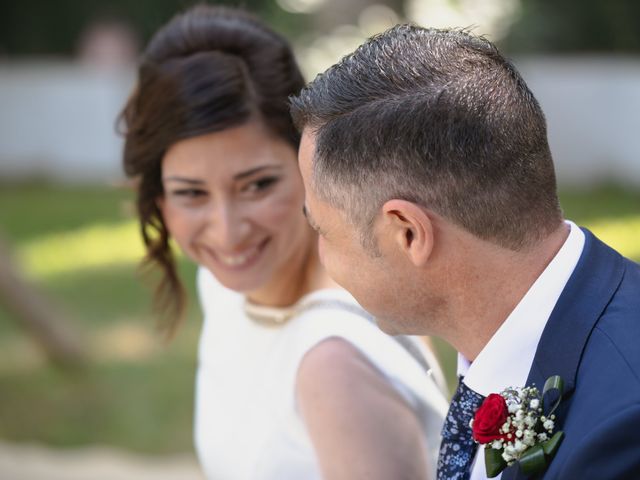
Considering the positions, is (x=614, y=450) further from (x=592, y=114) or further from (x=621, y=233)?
(x=592, y=114)

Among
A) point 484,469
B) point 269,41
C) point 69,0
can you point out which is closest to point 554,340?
point 484,469

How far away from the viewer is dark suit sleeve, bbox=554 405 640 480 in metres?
1.61

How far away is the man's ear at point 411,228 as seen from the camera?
1.83m

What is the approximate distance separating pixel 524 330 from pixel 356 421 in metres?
0.73

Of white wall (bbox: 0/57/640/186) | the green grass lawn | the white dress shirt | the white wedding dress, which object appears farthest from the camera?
white wall (bbox: 0/57/640/186)

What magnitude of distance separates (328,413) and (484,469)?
59cm

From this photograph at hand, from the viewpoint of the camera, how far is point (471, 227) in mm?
1839

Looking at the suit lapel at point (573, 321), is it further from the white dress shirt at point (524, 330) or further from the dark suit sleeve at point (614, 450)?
the dark suit sleeve at point (614, 450)

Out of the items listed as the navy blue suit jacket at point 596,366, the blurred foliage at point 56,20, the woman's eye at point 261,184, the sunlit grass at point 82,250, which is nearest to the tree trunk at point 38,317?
the sunlit grass at point 82,250

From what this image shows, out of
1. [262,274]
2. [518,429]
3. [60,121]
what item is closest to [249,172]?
[262,274]

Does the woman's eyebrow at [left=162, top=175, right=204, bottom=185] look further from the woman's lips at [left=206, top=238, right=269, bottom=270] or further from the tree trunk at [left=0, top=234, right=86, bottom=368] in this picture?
the tree trunk at [left=0, top=234, right=86, bottom=368]

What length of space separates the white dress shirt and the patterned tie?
0.22ft

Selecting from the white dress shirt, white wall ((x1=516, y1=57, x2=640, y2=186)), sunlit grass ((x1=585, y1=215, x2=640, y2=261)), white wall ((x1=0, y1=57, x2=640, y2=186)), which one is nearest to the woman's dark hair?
the white dress shirt

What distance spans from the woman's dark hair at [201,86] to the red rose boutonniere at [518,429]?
130 cm
